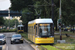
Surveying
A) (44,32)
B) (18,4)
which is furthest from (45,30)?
(18,4)

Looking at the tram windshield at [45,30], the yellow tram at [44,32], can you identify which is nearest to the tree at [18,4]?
the yellow tram at [44,32]

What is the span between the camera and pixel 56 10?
4256 cm

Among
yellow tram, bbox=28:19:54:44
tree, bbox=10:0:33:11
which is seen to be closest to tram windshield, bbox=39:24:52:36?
yellow tram, bbox=28:19:54:44

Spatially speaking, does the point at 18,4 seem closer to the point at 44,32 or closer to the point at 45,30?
the point at 44,32

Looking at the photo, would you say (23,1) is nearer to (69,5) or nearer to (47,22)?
(69,5)

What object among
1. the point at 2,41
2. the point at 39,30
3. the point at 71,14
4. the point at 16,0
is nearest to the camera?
the point at 39,30

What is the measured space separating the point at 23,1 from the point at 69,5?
20.9 meters

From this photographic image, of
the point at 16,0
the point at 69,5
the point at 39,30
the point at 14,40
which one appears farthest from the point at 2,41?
the point at 16,0

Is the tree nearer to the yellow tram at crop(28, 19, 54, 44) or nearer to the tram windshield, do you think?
the yellow tram at crop(28, 19, 54, 44)

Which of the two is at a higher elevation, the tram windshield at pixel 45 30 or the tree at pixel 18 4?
Answer: the tree at pixel 18 4

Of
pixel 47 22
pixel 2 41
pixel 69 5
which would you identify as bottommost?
pixel 2 41

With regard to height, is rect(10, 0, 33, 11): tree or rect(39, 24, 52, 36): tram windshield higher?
rect(10, 0, 33, 11): tree

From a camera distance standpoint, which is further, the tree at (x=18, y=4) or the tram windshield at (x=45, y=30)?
the tree at (x=18, y=4)

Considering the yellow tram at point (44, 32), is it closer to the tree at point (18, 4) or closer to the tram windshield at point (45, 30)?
the tram windshield at point (45, 30)
